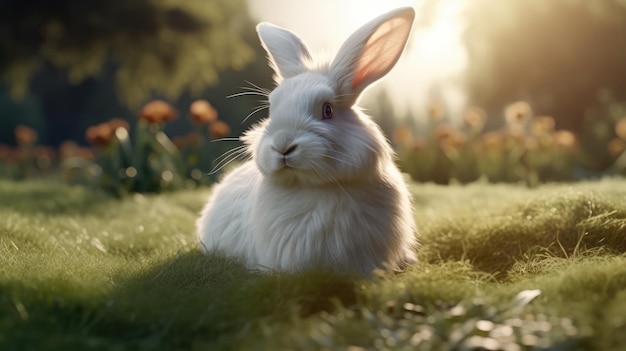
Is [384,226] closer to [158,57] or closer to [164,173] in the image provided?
[164,173]

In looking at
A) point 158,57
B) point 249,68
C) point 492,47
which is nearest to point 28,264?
point 158,57

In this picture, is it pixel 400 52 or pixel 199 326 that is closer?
pixel 199 326

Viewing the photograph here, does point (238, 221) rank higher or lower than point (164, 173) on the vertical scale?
higher

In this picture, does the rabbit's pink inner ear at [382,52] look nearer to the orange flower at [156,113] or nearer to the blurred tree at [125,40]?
the orange flower at [156,113]

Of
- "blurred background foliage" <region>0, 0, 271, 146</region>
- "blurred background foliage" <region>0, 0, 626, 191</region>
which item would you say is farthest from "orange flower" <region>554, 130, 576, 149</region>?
"blurred background foliage" <region>0, 0, 271, 146</region>

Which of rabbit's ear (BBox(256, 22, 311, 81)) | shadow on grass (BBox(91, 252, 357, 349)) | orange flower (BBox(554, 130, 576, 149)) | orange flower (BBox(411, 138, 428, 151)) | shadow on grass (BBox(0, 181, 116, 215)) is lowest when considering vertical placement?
shadow on grass (BBox(0, 181, 116, 215))

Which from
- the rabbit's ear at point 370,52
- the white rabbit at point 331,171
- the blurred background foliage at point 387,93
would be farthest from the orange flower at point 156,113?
the rabbit's ear at point 370,52

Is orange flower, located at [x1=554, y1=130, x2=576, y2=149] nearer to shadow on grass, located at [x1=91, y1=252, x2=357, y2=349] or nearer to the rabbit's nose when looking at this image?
the rabbit's nose
